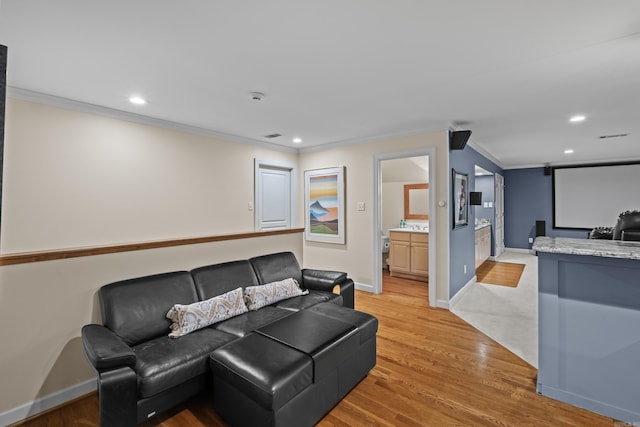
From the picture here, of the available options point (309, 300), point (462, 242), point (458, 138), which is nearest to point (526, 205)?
point (462, 242)

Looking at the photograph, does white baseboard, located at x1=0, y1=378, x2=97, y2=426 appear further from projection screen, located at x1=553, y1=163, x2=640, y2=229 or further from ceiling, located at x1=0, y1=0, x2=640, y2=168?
projection screen, located at x1=553, y1=163, x2=640, y2=229

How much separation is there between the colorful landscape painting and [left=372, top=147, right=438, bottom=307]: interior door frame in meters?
0.70

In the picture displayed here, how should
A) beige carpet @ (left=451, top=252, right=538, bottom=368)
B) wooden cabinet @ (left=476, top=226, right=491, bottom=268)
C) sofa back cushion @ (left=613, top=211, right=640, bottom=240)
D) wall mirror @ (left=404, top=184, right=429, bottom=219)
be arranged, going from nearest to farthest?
sofa back cushion @ (left=613, top=211, right=640, bottom=240)
beige carpet @ (left=451, top=252, right=538, bottom=368)
wooden cabinet @ (left=476, top=226, right=491, bottom=268)
wall mirror @ (left=404, top=184, right=429, bottom=219)

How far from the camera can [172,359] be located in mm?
1935

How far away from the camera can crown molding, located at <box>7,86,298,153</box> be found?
258 centimetres

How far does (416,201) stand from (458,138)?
2.86m

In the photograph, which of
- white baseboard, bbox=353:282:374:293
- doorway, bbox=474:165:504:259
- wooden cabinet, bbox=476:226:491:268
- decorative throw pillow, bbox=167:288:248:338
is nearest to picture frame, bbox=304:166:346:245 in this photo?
white baseboard, bbox=353:282:374:293

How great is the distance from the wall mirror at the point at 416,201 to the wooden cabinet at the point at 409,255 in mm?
1172

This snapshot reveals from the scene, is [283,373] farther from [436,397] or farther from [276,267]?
[276,267]

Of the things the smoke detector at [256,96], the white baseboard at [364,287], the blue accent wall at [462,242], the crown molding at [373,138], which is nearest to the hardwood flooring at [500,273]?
the blue accent wall at [462,242]

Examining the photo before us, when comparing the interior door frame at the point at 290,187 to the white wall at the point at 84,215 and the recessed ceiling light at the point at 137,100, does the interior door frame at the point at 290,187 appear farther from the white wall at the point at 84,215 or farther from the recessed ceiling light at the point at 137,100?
the recessed ceiling light at the point at 137,100

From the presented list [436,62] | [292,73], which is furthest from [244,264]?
[436,62]

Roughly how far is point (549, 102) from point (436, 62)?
1.69 meters

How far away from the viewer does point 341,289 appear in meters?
3.36
